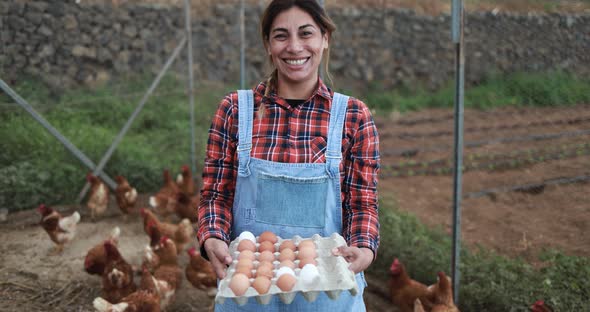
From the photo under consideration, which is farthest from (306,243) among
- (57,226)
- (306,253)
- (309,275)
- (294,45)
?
(57,226)

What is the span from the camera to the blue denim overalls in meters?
1.66

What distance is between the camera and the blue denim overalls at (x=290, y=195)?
1.66 meters

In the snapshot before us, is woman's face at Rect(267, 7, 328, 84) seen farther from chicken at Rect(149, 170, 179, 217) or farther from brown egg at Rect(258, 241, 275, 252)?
chicken at Rect(149, 170, 179, 217)

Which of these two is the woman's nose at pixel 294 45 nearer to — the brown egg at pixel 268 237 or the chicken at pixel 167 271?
the brown egg at pixel 268 237

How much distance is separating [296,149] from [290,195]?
15cm

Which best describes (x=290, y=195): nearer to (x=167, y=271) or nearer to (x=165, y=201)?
(x=167, y=271)

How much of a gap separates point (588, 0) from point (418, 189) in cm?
332

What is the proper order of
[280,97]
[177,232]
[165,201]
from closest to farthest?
[280,97] < [177,232] < [165,201]

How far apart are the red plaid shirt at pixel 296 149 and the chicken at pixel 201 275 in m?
2.13

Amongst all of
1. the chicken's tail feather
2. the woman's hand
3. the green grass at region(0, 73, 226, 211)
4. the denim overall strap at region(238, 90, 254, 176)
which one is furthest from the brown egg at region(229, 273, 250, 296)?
the green grass at region(0, 73, 226, 211)

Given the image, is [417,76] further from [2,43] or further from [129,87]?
[2,43]

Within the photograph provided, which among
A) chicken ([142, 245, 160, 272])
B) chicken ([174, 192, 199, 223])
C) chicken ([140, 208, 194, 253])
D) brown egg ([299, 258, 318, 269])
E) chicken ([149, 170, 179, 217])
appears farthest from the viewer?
chicken ([149, 170, 179, 217])

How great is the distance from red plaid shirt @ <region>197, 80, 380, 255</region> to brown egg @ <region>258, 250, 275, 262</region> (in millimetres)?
161

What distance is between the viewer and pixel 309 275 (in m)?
1.44
